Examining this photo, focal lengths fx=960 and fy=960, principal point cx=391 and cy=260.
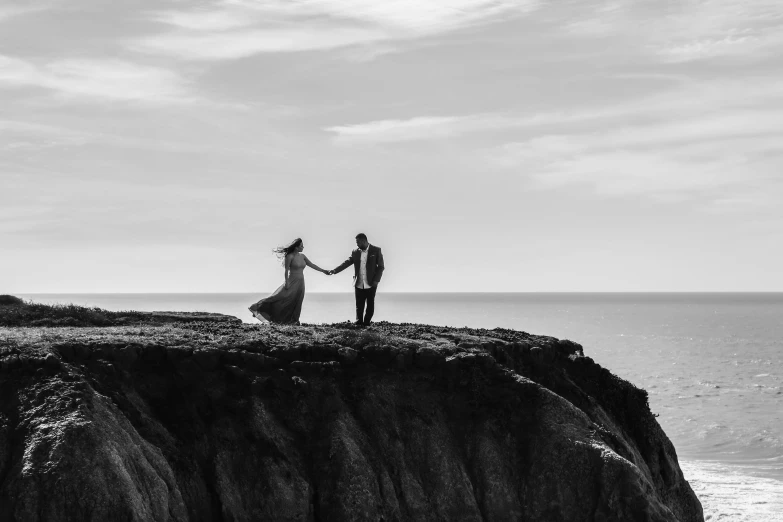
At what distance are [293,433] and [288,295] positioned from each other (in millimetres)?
9541

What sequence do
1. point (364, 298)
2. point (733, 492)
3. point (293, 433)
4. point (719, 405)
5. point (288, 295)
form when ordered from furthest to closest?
point (719, 405)
point (733, 492)
point (288, 295)
point (364, 298)
point (293, 433)

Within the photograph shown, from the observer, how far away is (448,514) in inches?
736

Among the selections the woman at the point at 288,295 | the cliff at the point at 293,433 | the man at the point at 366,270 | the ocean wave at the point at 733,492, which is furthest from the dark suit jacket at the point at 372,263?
the ocean wave at the point at 733,492

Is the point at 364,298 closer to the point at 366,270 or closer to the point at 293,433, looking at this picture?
the point at 366,270

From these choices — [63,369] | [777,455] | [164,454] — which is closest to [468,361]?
[164,454]

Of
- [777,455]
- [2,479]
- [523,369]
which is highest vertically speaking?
[523,369]

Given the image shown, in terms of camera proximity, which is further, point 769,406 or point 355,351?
point 769,406

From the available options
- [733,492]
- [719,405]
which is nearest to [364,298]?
[733,492]

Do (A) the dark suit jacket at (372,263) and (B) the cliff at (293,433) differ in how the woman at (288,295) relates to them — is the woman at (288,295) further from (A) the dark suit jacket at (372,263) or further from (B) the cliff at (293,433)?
(B) the cliff at (293,433)

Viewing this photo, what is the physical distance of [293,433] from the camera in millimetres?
18547

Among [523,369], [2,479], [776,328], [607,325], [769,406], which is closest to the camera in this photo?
[2,479]

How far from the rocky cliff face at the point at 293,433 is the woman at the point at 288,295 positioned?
5.11 metres

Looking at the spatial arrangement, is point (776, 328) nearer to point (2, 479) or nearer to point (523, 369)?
point (523, 369)

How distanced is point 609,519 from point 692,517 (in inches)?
240
